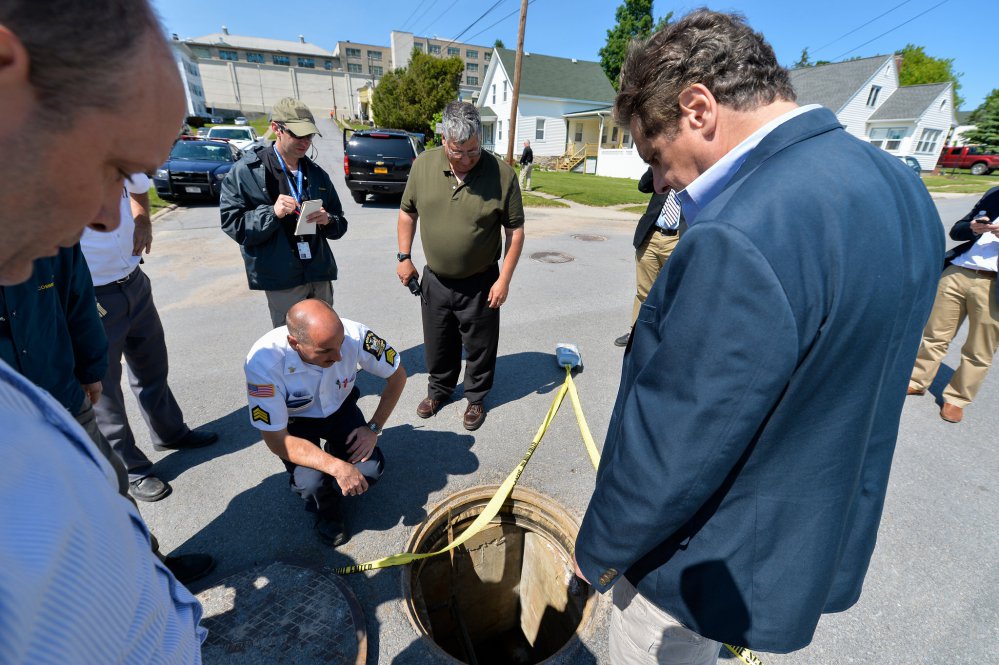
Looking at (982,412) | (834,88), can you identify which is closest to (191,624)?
(982,412)

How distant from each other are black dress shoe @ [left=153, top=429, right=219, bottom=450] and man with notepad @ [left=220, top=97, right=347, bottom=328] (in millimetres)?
1013

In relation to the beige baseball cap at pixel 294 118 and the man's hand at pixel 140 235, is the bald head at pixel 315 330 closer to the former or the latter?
the man's hand at pixel 140 235

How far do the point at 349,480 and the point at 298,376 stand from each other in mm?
633

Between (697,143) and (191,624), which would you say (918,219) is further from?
(191,624)

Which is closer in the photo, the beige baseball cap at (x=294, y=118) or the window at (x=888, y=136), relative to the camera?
the beige baseball cap at (x=294, y=118)

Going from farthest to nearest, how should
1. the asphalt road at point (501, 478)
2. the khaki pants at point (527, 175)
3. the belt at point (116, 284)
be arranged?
1. the khaki pants at point (527, 175)
2. the belt at point (116, 284)
3. the asphalt road at point (501, 478)

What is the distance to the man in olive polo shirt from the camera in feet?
10.6

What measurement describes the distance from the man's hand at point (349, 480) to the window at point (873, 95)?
40.6 m

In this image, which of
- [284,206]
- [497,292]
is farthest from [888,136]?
[284,206]

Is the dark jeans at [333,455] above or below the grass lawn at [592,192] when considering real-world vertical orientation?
below

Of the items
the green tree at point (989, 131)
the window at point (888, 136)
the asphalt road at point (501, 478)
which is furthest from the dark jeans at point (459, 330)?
the green tree at point (989, 131)

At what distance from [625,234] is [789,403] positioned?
32.8 ft

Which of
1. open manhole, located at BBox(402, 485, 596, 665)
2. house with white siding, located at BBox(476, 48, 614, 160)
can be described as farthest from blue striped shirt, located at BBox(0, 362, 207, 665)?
house with white siding, located at BBox(476, 48, 614, 160)

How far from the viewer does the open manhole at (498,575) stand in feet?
8.87
